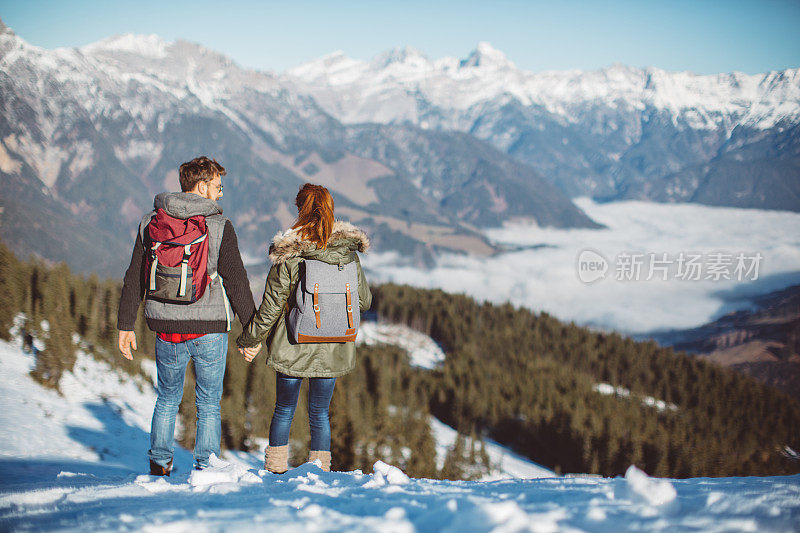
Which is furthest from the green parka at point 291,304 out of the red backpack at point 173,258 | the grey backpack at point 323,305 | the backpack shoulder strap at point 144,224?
the backpack shoulder strap at point 144,224

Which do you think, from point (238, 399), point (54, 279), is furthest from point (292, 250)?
point (238, 399)

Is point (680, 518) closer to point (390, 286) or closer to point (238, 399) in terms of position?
point (238, 399)

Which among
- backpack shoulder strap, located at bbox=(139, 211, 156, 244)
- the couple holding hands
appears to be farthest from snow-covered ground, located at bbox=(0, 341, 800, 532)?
backpack shoulder strap, located at bbox=(139, 211, 156, 244)

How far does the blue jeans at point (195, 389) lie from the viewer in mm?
5512

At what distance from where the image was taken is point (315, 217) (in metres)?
5.58

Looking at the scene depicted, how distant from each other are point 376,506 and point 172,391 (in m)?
2.86

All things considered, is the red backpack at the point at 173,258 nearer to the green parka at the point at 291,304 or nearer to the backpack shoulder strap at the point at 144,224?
the backpack shoulder strap at the point at 144,224

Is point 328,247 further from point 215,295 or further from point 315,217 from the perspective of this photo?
point 215,295

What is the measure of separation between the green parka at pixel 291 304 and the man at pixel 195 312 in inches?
9.2

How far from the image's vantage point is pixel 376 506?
14.1ft

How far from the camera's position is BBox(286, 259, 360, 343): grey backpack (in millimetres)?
5590

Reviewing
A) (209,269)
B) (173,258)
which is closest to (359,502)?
(209,269)

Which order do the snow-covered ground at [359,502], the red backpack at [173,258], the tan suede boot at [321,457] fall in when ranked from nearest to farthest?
1. the snow-covered ground at [359,502]
2. the red backpack at [173,258]
3. the tan suede boot at [321,457]

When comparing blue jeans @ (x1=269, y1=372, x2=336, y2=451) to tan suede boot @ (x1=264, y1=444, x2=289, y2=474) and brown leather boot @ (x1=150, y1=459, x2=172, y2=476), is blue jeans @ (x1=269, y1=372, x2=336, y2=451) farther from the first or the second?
brown leather boot @ (x1=150, y1=459, x2=172, y2=476)
